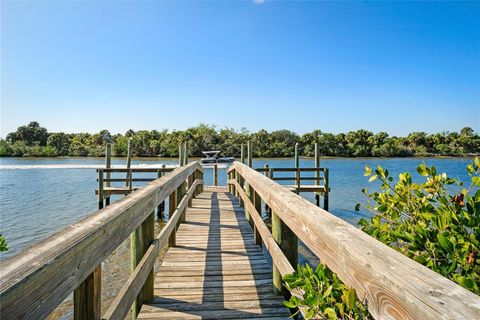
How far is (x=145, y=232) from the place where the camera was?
2283mm

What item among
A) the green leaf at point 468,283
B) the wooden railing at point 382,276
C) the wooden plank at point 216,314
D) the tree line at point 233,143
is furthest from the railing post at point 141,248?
the tree line at point 233,143

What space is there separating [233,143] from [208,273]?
63351mm

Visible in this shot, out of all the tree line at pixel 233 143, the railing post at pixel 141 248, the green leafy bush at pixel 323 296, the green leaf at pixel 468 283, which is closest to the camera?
the green leaf at pixel 468 283

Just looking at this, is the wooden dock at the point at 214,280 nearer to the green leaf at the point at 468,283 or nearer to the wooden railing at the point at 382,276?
the wooden railing at the point at 382,276

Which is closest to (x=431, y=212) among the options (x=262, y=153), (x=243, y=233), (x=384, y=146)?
(x=243, y=233)

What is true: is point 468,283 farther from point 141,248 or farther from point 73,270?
point 141,248

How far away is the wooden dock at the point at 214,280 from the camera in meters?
2.32

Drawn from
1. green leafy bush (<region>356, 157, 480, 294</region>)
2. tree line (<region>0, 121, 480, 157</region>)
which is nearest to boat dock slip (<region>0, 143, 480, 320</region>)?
green leafy bush (<region>356, 157, 480, 294</region>)

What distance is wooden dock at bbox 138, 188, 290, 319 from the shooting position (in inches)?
91.2

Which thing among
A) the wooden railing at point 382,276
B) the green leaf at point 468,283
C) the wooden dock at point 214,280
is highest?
the wooden railing at point 382,276

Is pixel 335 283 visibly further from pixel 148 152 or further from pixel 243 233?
pixel 148 152

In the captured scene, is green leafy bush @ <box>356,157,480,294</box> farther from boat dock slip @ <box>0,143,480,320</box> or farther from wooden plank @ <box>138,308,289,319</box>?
wooden plank @ <box>138,308,289,319</box>

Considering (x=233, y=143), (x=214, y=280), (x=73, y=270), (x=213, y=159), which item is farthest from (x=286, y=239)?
(x=233, y=143)

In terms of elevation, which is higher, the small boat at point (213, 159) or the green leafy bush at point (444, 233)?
the green leafy bush at point (444, 233)
